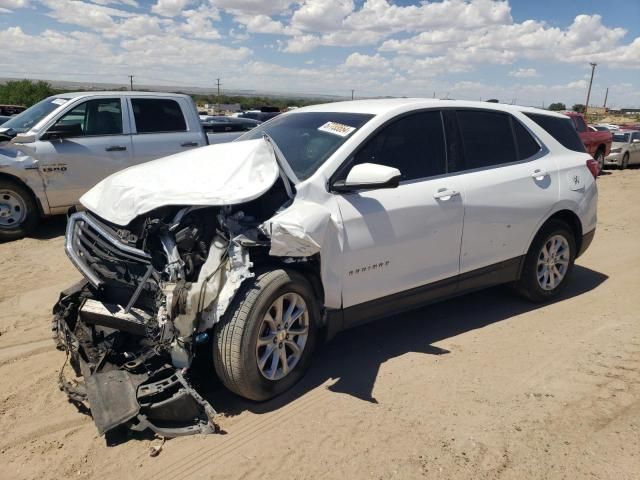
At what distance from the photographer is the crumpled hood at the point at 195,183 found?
3305 millimetres

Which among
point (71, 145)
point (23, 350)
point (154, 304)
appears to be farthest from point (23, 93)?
point (154, 304)

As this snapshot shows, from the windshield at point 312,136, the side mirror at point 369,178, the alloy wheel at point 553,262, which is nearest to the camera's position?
the side mirror at point 369,178

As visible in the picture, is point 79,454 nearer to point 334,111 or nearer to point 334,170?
point 334,170

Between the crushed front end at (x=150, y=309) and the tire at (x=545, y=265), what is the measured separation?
2.84 m

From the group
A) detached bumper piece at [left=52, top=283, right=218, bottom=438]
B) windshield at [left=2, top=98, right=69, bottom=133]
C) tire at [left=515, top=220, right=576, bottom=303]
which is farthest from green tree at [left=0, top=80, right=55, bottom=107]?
tire at [left=515, top=220, right=576, bottom=303]

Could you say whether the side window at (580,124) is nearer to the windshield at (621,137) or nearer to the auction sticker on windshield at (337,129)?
the windshield at (621,137)

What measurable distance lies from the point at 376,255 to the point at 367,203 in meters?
0.37

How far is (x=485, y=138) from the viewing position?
15.0 feet

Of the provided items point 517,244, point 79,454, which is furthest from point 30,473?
point 517,244

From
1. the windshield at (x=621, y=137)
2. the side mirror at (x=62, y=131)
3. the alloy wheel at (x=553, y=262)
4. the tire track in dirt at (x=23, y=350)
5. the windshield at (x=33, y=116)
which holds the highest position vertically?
the windshield at (x=33, y=116)

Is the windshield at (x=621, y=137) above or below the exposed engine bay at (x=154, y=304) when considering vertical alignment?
above

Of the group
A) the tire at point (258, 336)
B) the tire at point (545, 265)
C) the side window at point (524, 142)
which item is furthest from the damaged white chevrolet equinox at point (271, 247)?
the tire at point (545, 265)

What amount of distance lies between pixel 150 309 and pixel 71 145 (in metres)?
4.99

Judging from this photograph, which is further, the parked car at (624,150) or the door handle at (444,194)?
the parked car at (624,150)
